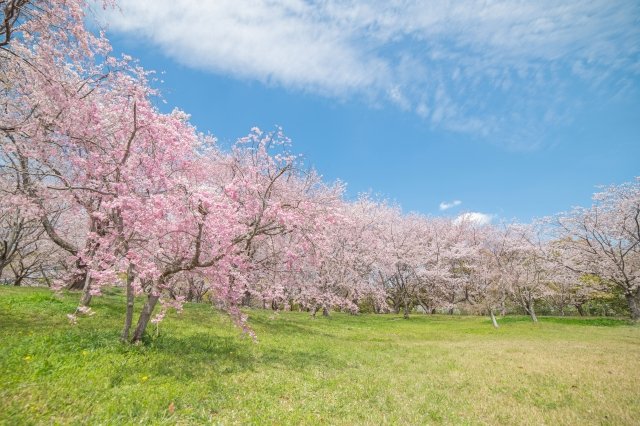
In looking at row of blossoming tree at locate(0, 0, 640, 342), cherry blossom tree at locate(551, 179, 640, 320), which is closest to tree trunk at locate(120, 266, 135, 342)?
row of blossoming tree at locate(0, 0, 640, 342)

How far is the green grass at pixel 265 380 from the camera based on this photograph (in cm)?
741

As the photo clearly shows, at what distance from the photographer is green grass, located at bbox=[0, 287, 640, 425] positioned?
7414 mm

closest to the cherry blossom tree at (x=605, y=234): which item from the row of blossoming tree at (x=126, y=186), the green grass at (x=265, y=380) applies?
the green grass at (x=265, y=380)

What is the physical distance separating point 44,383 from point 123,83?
35.1 feet

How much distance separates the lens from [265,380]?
10.3 meters

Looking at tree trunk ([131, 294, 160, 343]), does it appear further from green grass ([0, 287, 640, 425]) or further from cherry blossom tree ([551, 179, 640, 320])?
cherry blossom tree ([551, 179, 640, 320])

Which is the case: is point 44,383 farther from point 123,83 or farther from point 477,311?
point 477,311

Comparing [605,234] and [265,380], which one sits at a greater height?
[605,234]

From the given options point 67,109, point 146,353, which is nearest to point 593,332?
point 146,353

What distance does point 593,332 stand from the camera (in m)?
29.4

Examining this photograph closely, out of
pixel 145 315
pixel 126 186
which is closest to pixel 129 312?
pixel 145 315

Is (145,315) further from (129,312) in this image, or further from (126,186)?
(126,186)

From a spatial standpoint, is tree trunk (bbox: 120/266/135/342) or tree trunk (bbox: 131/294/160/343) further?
tree trunk (bbox: 131/294/160/343)

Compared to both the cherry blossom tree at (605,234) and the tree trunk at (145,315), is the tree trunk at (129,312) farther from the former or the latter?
the cherry blossom tree at (605,234)
